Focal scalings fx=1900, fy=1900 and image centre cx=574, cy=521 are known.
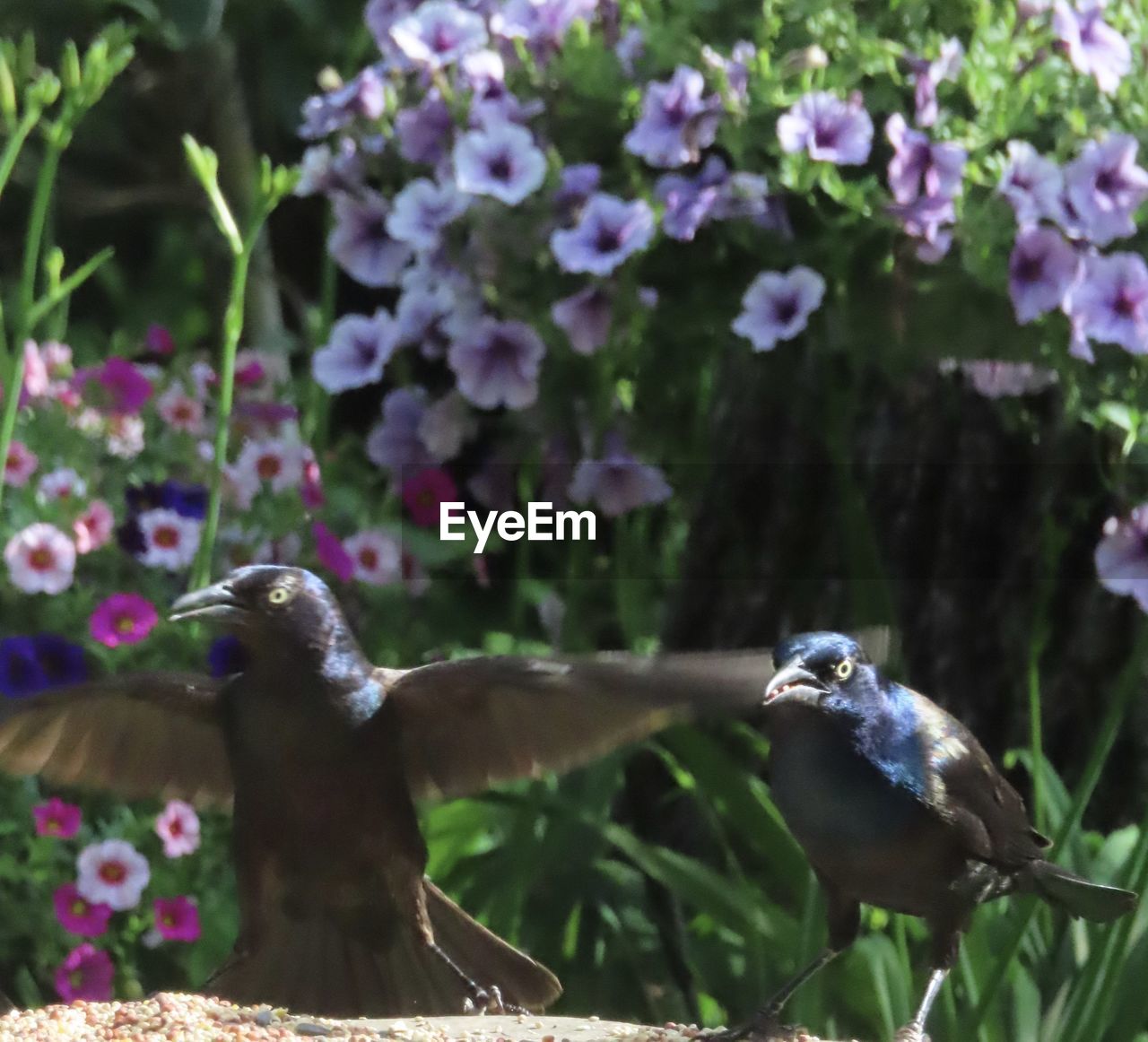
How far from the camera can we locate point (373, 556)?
7.17 feet

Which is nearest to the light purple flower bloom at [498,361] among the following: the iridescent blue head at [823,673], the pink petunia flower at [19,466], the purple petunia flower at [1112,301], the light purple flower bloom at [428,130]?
the light purple flower bloom at [428,130]

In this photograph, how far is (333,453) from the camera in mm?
2590

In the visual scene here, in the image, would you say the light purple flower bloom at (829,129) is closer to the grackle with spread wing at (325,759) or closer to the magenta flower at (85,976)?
the grackle with spread wing at (325,759)

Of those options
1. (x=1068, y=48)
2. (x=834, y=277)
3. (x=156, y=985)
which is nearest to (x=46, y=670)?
(x=156, y=985)

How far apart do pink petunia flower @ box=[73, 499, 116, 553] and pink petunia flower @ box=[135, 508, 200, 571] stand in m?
0.07

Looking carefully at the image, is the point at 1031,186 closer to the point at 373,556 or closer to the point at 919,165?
the point at 919,165

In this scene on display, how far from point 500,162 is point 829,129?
0.32 meters

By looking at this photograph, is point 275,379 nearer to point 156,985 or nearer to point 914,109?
point 156,985

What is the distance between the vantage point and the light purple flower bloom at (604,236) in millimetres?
1750

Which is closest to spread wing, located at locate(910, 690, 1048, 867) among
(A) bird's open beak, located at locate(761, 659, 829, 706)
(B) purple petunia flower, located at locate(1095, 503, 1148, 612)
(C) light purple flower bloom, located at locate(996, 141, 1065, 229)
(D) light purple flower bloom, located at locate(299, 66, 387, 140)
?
(A) bird's open beak, located at locate(761, 659, 829, 706)

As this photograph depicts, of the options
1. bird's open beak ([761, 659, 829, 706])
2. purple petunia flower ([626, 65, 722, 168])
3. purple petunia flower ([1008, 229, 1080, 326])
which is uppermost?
purple petunia flower ([626, 65, 722, 168])

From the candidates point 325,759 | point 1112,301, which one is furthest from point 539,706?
point 1112,301

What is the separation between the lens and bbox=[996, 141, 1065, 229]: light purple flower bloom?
1702 millimetres

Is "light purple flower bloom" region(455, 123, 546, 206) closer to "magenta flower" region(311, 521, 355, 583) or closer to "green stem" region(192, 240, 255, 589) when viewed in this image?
"green stem" region(192, 240, 255, 589)
